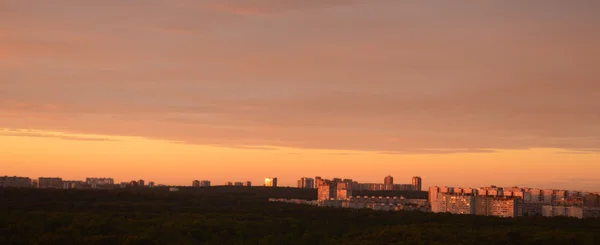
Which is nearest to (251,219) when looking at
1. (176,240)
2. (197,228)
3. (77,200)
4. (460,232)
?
(197,228)

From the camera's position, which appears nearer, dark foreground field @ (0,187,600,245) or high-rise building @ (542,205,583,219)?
dark foreground field @ (0,187,600,245)

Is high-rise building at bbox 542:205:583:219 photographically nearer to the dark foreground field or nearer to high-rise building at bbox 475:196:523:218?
high-rise building at bbox 475:196:523:218

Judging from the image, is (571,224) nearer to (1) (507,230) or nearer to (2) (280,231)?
(1) (507,230)

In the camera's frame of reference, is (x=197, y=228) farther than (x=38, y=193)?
No

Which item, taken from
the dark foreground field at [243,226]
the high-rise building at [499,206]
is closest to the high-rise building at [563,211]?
the high-rise building at [499,206]

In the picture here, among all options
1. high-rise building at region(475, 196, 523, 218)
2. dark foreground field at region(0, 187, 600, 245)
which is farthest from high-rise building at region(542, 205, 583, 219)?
dark foreground field at region(0, 187, 600, 245)

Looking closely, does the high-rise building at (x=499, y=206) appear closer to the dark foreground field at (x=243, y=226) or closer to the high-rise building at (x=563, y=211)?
the high-rise building at (x=563, y=211)

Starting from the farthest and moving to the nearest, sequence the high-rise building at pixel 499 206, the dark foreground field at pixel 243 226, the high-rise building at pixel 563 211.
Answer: the high-rise building at pixel 563 211, the high-rise building at pixel 499 206, the dark foreground field at pixel 243 226

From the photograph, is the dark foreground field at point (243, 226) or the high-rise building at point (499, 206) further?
the high-rise building at point (499, 206)

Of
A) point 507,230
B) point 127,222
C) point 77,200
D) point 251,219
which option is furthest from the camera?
point 77,200
